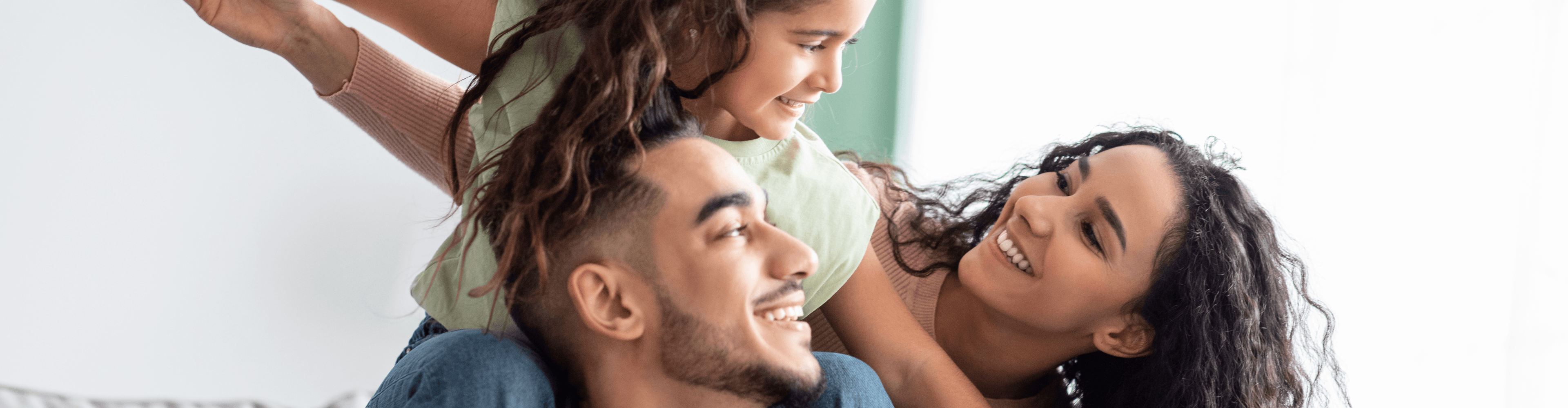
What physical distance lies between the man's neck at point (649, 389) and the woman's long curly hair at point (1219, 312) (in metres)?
0.73

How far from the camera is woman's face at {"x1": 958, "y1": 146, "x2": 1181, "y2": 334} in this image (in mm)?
1466

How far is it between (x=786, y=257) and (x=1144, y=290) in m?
0.69

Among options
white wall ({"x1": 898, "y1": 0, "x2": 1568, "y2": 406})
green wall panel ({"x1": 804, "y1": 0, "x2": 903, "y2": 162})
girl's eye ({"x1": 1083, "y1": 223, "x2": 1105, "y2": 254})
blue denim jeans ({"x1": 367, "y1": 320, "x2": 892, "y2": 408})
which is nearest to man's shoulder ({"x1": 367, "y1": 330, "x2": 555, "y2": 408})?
blue denim jeans ({"x1": 367, "y1": 320, "x2": 892, "y2": 408})

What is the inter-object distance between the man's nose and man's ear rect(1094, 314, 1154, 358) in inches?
26.5

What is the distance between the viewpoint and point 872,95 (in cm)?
302

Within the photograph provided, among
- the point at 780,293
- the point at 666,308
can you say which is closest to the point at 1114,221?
the point at 780,293

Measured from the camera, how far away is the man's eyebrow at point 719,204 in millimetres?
1039

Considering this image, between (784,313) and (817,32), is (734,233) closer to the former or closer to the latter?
(784,313)

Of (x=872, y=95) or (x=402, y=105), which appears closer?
(x=402, y=105)

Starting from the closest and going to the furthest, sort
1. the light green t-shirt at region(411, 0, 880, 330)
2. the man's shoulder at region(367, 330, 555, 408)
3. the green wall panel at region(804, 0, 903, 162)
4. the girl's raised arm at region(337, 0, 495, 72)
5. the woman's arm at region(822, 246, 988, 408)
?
the man's shoulder at region(367, 330, 555, 408) → the light green t-shirt at region(411, 0, 880, 330) → the girl's raised arm at region(337, 0, 495, 72) → the woman's arm at region(822, 246, 988, 408) → the green wall panel at region(804, 0, 903, 162)

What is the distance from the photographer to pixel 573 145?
1.02m

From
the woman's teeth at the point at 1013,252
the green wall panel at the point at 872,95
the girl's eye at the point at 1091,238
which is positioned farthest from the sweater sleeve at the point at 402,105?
the green wall panel at the point at 872,95

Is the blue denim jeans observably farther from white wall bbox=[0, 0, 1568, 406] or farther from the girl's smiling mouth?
white wall bbox=[0, 0, 1568, 406]

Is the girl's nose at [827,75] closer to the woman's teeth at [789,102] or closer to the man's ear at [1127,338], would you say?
the woman's teeth at [789,102]
